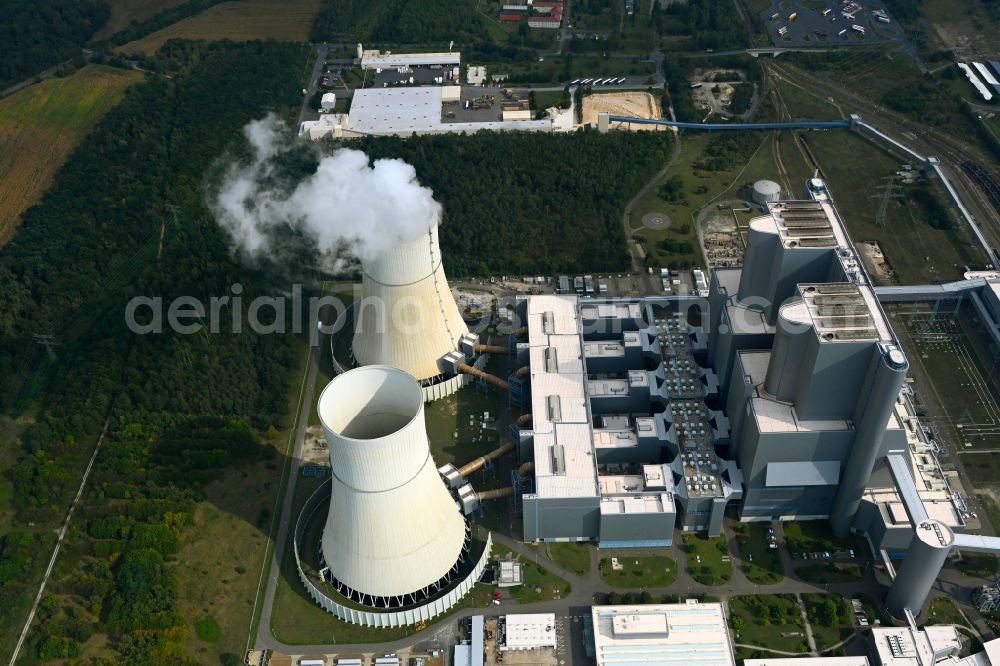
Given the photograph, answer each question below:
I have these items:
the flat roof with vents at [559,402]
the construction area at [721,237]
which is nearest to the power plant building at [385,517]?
the flat roof with vents at [559,402]

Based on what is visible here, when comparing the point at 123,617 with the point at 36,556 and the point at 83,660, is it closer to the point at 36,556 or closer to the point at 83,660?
the point at 83,660

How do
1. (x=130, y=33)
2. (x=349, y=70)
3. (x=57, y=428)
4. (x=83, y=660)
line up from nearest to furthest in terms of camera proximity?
(x=83, y=660) < (x=57, y=428) < (x=349, y=70) < (x=130, y=33)

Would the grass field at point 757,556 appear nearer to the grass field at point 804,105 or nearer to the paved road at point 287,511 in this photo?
the paved road at point 287,511

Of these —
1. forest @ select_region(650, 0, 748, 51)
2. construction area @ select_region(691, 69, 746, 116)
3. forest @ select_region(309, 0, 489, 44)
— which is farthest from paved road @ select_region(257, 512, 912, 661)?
forest @ select_region(309, 0, 489, 44)

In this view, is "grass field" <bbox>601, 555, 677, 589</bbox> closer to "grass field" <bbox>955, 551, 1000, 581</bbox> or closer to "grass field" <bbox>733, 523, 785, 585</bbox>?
"grass field" <bbox>733, 523, 785, 585</bbox>

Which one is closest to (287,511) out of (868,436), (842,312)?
(868,436)

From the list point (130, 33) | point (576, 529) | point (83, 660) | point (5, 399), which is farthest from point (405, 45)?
point (83, 660)
